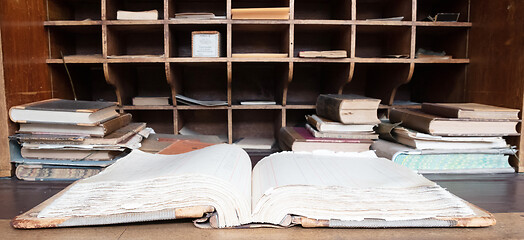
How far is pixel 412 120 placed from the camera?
1576mm

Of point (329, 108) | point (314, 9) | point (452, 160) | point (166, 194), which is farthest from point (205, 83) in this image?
point (166, 194)

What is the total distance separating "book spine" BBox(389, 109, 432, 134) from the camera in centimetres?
145

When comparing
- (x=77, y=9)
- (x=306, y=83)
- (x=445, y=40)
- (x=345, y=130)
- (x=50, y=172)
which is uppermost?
(x=77, y=9)

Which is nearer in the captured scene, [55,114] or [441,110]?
[55,114]

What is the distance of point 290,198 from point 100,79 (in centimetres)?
208

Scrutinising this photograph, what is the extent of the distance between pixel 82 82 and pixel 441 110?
82.8 inches

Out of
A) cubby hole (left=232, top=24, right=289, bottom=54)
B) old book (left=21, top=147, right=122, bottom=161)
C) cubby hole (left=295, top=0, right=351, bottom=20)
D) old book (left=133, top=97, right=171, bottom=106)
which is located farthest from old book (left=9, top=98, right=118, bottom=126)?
cubby hole (left=295, top=0, right=351, bottom=20)

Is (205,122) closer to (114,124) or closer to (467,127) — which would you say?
(114,124)

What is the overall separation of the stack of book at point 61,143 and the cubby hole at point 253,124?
1217 millimetres

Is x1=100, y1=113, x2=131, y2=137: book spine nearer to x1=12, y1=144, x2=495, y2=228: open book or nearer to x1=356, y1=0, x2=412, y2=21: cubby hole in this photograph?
x1=12, y1=144, x2=495, y2=228: open book

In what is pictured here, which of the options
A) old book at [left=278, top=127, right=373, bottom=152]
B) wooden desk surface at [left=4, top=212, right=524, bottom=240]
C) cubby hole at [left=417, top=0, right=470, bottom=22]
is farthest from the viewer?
cubby hole at [left=417, top=0, right=470, bottom=22]

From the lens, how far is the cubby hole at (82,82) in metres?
1.89

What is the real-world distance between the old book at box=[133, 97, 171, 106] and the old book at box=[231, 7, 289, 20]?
2.23 feet

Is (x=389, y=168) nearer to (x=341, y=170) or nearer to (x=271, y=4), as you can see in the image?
(x=341, y=170)
